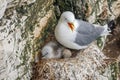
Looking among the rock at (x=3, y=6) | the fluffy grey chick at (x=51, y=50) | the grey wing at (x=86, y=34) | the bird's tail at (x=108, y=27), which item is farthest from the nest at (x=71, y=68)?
the rock at (x=3, y=6)

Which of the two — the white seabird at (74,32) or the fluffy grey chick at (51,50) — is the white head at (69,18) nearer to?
the white seabird at (74,32)

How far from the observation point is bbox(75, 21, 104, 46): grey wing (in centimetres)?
575

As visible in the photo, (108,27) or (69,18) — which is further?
(108,27)

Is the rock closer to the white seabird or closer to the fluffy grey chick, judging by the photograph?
the white seabird

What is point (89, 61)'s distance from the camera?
19.6ft

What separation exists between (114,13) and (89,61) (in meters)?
1.21

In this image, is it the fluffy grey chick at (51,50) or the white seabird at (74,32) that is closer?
the white seabird at (74,32)

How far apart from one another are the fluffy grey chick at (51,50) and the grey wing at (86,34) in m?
0.29

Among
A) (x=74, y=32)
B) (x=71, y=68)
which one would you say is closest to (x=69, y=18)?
(x=74, y=32)

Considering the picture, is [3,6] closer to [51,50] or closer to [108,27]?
[51,50]

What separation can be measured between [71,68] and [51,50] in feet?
1.07

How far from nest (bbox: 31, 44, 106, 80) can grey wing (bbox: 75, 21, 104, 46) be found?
228mm

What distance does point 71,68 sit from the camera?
→ 229 inches

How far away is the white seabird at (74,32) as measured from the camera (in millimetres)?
5648
